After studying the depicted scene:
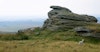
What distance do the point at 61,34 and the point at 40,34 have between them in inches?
216

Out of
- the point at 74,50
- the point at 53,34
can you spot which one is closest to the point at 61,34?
the point at 53,34

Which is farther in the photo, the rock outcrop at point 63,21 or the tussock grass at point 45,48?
the rock outcrop at point 63,21

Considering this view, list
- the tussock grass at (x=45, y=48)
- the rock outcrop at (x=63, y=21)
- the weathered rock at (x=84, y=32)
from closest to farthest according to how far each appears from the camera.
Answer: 1. the tussock grass at (x=45, y=48)
2. the weathered rock at (x=84, y=32)
3. the rock outcrop at (x=63, y=21)

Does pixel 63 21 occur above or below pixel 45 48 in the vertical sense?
above

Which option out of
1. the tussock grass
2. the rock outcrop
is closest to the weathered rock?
the rock outcrop

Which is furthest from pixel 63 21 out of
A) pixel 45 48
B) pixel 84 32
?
pixel 45 48

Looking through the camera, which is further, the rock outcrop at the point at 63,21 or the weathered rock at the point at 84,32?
the rock outcrop at the point at 63,21

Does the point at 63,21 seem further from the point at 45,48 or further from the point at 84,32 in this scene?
the point at 45,48

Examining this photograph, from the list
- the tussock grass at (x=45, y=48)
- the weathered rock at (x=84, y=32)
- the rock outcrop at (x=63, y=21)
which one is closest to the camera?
the tussock grass at (x=45, y=48)

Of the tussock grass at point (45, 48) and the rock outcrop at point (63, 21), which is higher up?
the rock outcrop at point (63, 21)

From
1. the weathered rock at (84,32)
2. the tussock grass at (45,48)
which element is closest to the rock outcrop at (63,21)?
the weathered rock at (84,32)

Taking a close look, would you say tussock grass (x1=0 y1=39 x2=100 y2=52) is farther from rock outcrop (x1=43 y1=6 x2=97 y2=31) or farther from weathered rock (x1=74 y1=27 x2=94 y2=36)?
rock outcrop (x1=43 y1=6 x2=97 y2=31)

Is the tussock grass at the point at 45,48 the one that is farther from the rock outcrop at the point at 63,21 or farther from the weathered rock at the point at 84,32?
the rock outcrop at the point at 63,21

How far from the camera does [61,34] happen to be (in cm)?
5197
